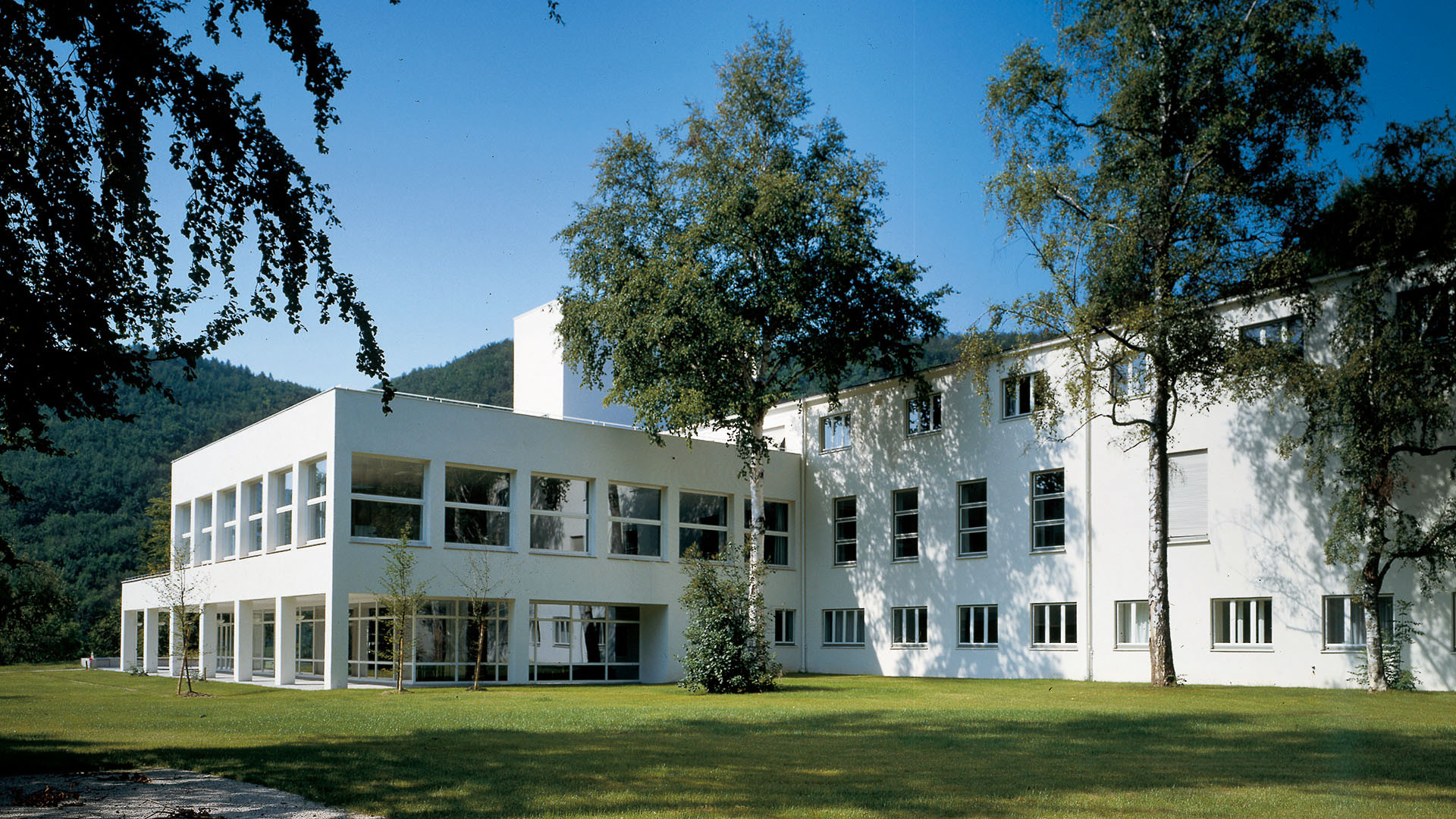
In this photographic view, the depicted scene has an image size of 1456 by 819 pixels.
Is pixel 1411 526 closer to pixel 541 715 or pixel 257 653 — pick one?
pixel 541 715

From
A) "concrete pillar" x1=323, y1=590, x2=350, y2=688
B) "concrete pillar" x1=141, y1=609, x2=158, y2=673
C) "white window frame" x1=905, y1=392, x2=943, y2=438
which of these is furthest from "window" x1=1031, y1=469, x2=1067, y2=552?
"concrete pillar" x1=141, y1=609, x2=158, y2=673

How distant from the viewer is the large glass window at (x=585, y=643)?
30.4 meters

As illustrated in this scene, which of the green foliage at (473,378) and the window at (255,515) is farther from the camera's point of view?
the green foliage at (473,378)

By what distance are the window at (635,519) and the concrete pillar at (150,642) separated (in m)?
17.9

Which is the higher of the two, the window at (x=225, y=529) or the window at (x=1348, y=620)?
the window at (x=225, y=529)

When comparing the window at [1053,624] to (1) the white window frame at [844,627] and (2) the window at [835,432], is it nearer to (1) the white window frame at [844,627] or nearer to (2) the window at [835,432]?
(1) the white window frame at [844,627]

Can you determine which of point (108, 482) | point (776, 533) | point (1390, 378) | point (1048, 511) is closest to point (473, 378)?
point (108, 482)

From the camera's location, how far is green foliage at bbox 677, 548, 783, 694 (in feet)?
77.6

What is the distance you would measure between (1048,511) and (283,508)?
19390 millimetres

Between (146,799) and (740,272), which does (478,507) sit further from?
(146,799)

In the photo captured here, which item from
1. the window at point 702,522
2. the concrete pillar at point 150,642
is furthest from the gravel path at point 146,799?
the concrete pillar at point 150,642

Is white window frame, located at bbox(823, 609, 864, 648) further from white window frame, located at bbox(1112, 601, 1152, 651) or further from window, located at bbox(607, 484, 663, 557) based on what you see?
white window frame, located at bbox(1112, 601, 1152, 651)

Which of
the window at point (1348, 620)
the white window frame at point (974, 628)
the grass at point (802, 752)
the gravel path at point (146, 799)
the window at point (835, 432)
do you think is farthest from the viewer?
the window at point (835, 432)

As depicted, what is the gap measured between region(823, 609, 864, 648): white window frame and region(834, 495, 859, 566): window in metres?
1.49
